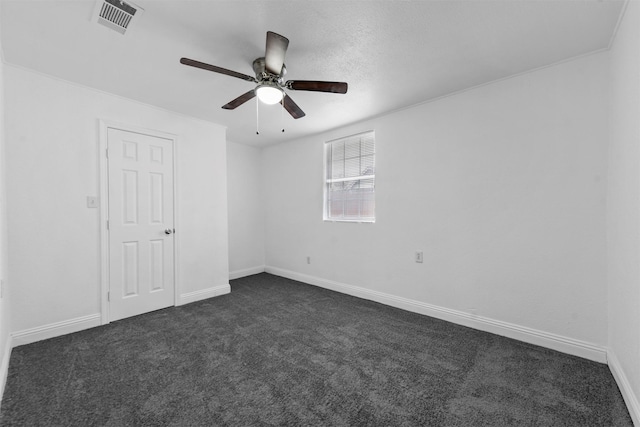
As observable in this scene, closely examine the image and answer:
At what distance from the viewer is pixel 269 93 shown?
85.0 inches

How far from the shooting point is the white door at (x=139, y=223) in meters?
2.96

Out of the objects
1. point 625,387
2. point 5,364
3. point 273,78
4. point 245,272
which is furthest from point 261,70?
point 245,272

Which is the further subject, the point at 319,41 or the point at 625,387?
the point at 319,41

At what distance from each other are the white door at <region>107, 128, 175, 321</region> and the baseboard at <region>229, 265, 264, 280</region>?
137cm

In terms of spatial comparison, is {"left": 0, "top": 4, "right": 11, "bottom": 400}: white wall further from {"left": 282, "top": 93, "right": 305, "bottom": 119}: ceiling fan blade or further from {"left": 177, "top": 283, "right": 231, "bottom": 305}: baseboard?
{"left": 282, "top": 93, "right": 305, "bottom": 119}: ceiling fan blade

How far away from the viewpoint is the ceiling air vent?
166 centimetres

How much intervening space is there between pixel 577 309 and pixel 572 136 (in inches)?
56.1

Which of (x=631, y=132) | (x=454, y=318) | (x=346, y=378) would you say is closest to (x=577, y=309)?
(x=454, y=318)

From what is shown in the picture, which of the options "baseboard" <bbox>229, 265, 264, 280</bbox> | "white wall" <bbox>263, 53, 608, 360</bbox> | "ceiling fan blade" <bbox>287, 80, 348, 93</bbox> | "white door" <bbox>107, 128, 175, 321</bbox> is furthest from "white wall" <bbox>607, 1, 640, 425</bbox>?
"baseboard" <bbox>229, 265, 264, 280</bbox>

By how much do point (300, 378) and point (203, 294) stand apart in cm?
230

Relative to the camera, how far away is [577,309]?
2.21m

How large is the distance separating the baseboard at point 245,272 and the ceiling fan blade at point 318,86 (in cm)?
361

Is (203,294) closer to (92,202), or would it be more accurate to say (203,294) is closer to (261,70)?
(92,202)

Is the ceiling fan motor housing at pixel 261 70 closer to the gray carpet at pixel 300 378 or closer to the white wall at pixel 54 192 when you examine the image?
the white wall at pixel 54 192
